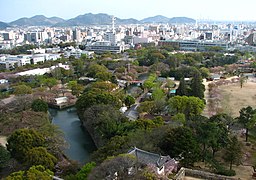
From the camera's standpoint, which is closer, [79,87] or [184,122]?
[184,122]

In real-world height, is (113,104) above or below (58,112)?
above

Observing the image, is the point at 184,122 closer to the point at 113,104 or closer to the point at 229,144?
the point at 229,144

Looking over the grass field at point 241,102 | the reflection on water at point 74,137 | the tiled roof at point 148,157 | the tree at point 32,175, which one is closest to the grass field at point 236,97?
the grass field at point 241,102

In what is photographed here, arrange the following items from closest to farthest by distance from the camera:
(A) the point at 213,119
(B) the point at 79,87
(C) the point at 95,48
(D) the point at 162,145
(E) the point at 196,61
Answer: (D) the point at 162,145
(A) the point at 213,119
(B) the point at 79,87
(E) the point at 196,61
(C) the point at 95,48

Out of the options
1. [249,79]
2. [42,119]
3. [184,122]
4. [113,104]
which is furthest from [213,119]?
[249,79]

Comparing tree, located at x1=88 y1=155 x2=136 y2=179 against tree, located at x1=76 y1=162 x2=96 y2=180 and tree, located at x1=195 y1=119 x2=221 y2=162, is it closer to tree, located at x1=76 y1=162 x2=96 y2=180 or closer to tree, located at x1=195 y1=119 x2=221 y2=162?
tree, located at x1=76 y1=162 x2=96 y2=180

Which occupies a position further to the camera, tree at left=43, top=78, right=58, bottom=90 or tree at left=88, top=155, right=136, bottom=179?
tree at left=43, top=78, right=58, bottom=90

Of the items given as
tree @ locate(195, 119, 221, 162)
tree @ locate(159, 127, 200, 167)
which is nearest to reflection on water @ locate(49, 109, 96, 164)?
tree @ locate(159, 127, 200, 167)

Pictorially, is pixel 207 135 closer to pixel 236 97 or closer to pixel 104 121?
pixel 104 121
